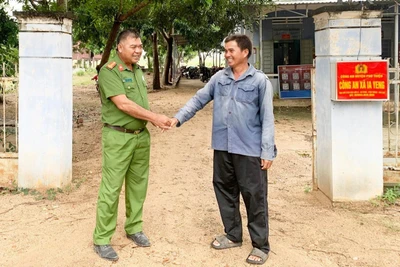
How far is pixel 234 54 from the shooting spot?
11.5 feet

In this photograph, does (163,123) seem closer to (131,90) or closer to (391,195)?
(131,90)

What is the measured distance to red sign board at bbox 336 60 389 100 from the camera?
4.57m

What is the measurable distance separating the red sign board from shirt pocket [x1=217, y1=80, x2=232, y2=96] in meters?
1.48

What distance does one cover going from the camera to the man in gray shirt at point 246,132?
3.51m

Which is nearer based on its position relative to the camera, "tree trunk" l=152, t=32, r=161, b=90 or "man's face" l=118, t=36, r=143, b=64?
"man's face" l=118, t=36, r=143, b=64

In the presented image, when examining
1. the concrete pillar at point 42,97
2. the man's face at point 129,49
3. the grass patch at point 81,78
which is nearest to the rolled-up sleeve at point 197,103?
the man's face at point 129,49

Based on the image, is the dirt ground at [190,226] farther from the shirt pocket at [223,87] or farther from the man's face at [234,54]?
the man's face at [234,54]

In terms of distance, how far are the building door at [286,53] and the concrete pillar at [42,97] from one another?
1144cm

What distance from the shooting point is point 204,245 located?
390 cm

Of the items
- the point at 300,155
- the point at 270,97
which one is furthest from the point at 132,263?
the point at 300,155

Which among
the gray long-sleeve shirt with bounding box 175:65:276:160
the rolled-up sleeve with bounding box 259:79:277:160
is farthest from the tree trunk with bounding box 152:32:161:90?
the rolled-up sleeve with bounding box 259:79:277:160

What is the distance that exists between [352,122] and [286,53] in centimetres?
1157

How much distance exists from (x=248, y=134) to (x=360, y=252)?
1367mm

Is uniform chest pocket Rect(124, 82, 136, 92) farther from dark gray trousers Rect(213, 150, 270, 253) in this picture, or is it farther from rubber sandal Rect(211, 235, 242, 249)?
rubber sandal Rect(211, 235, 242, 249)
